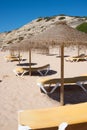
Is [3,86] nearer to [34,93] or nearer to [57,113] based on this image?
[34,93]

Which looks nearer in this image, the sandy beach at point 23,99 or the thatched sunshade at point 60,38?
the sandy beach at point 23,99

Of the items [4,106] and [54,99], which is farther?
[54,99]

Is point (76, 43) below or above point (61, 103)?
above

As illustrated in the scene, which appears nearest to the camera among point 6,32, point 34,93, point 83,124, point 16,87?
point 83,124

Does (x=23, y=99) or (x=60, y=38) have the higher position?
(x=60, y=38)

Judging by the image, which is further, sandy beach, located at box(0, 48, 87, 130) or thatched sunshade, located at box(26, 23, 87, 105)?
thatched sunshade, located at box(26, 23, 87, 105)

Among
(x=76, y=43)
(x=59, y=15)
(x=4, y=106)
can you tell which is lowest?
(x=4, y=106)

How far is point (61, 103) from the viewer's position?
759 cm

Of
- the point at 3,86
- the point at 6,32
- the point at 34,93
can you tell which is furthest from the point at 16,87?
the point at 6,32

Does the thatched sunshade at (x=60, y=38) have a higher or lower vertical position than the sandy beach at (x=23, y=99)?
higher

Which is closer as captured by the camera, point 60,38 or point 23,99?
point 60,38

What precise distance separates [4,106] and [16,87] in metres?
2.77

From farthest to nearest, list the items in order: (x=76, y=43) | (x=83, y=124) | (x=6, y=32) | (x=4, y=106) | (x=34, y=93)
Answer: (x=6, y=32)
(x=34, y=93)
(x=4, y=106)
(x=76, y=43)
(x=83, y=124)

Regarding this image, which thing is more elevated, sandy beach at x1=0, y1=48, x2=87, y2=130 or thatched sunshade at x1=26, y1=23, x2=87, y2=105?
thatched sunshade at x1=26, y1=23, x2=87, y2=105
